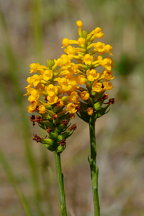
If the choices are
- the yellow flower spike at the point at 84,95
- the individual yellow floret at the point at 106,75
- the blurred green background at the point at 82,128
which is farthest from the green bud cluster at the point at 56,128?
the blurred green background at the point at 82,128

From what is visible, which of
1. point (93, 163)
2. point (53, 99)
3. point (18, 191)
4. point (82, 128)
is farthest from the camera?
point (82, 128)

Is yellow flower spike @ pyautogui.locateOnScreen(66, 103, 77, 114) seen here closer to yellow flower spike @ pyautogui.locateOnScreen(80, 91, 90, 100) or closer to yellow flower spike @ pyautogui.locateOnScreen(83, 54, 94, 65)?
yellow flower spike @ pyautogui.locateOnScreen(80, 91, 90, 100)

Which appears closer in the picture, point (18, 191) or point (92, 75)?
point (92, 75)

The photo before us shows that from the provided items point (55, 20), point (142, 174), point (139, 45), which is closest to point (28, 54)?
point (55, 20)

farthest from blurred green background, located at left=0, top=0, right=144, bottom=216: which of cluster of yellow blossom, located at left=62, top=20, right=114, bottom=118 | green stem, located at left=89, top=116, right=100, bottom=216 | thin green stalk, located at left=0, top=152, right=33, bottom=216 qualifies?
cluster of yellow blossom, located at left=62, top=20, right=114, bottom=118

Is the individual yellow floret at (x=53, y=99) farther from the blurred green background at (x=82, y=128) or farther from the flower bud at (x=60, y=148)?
the blurred green background at (x=82, y=128)

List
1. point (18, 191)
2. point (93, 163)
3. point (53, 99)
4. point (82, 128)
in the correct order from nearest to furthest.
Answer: point (53, 99) < point (93, 163) < point (18, 191) < point (82, 128)

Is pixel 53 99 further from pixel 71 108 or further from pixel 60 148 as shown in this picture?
pixel 60 148

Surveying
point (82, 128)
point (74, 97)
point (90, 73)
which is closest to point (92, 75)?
point (90, 73)
